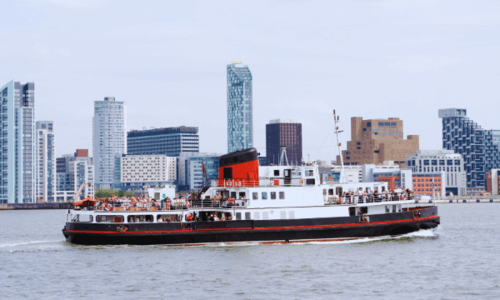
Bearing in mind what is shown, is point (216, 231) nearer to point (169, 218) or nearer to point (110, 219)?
point (169, 218)

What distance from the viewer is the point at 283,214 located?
54.6m

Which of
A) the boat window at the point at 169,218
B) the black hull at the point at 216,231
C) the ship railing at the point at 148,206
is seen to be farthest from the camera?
the boat window at the point at 169,218

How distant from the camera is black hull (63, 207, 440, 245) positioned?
53.3 meters

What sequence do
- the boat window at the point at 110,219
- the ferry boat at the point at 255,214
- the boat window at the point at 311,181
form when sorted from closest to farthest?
the ferry boat at the point at 255,214 < the boat window at the point at 110,219 < the boat window at the point at 311,181

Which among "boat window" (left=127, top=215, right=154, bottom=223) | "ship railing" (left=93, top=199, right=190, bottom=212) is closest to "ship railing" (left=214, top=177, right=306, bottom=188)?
"ship railing" (left=93, top=199, right=190, bottom=212)

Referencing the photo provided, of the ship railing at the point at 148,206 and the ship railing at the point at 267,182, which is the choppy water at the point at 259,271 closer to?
the ship railing at the point at 148,206

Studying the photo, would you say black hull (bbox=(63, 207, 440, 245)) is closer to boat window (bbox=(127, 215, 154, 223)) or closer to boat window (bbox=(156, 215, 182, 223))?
boat window (bbox=(127, 215, 154, 223))

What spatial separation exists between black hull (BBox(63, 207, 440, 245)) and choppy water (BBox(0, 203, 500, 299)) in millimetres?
681

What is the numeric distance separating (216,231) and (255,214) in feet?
10.7

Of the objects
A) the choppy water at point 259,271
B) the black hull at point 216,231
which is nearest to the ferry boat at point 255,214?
the black hull at point 216,231

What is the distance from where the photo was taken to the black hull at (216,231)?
5331cm

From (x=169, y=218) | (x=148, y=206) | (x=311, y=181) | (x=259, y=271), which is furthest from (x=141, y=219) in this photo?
(x=259, y=271)

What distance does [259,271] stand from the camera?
43.0m

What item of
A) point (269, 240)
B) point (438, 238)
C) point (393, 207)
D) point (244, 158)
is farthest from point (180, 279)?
point (438, 238)
